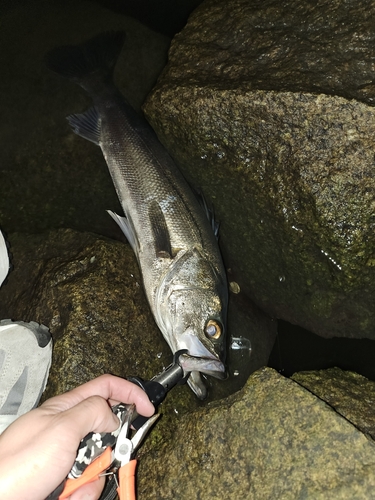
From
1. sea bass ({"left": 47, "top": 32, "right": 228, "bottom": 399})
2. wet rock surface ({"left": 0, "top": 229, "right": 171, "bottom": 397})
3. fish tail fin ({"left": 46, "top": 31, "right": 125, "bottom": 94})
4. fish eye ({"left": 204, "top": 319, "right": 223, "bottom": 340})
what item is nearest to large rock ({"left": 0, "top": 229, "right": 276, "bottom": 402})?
wet rock surface ({"left": 0, "top": 229, "right": 171, "bottom": 397})

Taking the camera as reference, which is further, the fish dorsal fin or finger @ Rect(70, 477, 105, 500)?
the fish dorsal fin

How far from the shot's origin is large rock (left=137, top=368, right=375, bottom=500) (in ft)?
7.33

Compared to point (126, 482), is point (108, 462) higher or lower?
higher

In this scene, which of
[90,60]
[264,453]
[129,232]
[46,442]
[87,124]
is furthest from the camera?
[90,60]

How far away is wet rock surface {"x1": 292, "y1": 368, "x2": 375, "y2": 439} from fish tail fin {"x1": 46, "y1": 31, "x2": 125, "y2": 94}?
303 cm

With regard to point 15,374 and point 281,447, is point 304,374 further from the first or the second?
point 15,374

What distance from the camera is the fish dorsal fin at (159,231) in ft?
10.7

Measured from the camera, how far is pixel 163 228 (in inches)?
132

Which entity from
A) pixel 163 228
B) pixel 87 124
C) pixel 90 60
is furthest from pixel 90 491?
pixel 90 60

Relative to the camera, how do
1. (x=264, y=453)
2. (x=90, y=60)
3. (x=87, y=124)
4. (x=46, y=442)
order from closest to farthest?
1. (x=46, y=442)
2. (x=264, y=453)
3. (x=87, y=124)
4. (x=90, y=60)

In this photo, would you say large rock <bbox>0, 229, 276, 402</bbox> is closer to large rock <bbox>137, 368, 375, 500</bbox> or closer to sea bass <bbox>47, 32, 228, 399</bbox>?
sea bass <bbox>47, 32, 228, 399</bbox>

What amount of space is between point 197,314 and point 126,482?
137 centimetres

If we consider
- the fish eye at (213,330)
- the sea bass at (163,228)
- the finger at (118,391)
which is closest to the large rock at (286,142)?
the sea bass at (163,228)

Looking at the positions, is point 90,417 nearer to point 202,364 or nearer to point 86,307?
point 202,364
